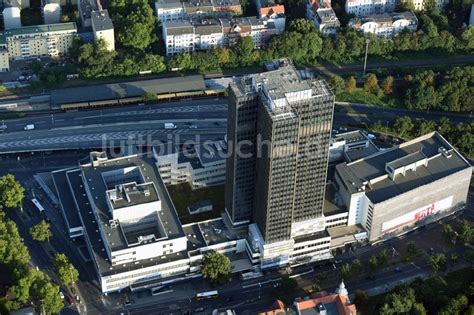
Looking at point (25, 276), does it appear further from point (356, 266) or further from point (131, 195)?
point (356, 266)

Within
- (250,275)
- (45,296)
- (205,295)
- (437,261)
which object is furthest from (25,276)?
(437,261)

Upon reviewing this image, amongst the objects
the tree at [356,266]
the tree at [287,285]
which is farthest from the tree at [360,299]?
the tree at [287,285]

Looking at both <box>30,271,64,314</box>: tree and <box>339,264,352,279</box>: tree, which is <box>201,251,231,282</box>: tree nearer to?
<box>339,264,352,279</box>: tree

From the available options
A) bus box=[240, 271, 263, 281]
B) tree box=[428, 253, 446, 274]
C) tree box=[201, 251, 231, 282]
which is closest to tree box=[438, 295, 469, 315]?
tree box=[428, 253, 446, 274]

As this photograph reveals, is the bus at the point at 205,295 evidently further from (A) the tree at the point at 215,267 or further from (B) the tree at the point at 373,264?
(B) the tree at the point at 373,264

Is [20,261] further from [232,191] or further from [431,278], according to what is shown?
[431,278]

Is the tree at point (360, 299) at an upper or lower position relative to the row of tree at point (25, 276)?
lower

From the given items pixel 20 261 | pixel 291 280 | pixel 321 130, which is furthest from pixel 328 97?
pixel 20 261
